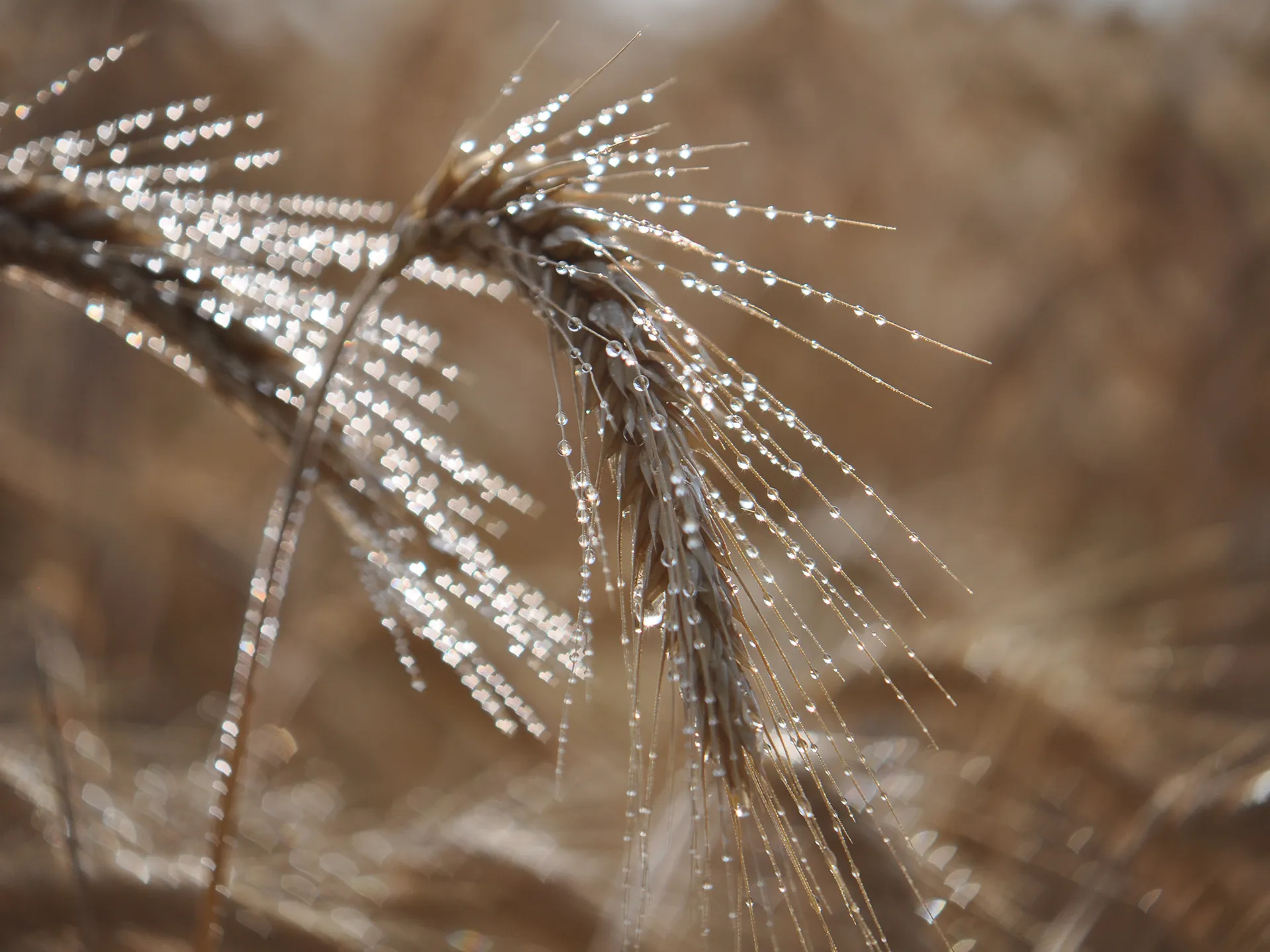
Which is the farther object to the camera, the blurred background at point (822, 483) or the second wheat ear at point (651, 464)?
the blurred background at point (822, 483)

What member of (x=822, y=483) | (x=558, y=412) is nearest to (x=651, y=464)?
(x=558, y=412)

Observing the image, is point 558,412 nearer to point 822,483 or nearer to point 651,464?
point 651,464

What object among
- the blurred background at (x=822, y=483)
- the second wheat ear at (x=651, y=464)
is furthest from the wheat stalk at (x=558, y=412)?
the blurred background at (x=822, y=483)

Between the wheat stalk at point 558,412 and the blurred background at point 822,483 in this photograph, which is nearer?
the wheat stalk at point 558,412

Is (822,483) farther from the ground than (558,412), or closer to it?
farther from the ground

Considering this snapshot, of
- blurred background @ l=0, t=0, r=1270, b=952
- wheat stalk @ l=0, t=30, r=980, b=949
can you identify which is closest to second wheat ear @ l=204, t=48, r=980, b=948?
wheat stalk @ l=0, t=30, r=980, b=949

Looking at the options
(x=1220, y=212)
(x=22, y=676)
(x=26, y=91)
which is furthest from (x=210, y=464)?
(x=1220, y=212)

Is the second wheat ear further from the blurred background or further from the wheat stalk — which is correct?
the blurred background

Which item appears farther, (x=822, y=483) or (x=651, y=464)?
(x=822, y=483)

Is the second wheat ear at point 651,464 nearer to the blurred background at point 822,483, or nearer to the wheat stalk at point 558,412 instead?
the wheat stalk at point 558,412
